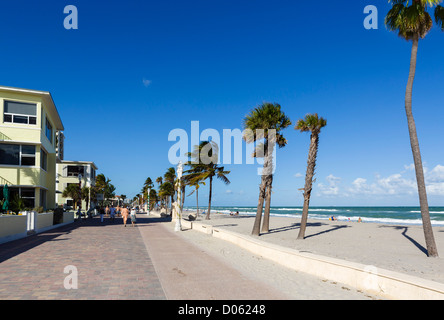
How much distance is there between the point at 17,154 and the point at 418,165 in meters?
24.7

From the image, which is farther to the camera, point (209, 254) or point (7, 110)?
point (7, 110)

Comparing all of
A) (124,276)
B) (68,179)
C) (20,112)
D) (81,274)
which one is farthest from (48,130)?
(68,179)

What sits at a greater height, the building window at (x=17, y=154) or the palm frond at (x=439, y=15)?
the palm frond at (x=439, y=15)

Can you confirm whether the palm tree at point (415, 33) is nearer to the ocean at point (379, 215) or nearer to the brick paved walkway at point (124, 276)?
the brick paved walkway at point (124, 276)

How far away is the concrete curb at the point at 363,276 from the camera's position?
525cm

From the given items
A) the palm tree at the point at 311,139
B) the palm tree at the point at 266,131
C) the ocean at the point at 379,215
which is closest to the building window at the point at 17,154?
the palm tree at the point at 266,131

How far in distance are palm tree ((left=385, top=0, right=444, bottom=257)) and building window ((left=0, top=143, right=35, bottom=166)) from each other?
2377cm

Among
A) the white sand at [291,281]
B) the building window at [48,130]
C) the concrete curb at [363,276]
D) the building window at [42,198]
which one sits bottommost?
the white sand at [291,281]

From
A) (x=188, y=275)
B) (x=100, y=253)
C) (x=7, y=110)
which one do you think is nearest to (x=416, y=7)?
(x=188, y=275)

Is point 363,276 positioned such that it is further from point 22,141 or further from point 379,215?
point 379,215

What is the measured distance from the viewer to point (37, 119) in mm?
24062

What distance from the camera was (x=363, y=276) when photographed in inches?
249
